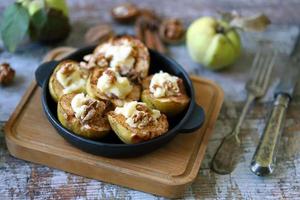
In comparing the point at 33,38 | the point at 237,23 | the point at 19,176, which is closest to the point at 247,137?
the point at 237,23

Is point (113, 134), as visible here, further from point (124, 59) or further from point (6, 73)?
point (6, 73)

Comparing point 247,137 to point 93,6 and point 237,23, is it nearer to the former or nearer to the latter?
point 237,23

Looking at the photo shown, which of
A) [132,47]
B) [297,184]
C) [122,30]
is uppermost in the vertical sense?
[132,47]

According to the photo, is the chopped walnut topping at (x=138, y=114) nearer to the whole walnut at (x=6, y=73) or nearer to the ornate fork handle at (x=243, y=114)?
the ornate fork handle at (x=243, y=114)

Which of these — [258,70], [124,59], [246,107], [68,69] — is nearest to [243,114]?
[246,107]

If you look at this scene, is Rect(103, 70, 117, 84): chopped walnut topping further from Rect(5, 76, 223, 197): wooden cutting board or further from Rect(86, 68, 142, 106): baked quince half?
→ Rect(5, 76, 223, 197): wooden cutting board

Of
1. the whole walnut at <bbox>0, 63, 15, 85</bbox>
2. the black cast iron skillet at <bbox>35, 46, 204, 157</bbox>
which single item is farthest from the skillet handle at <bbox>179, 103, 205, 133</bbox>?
the whole walnut at <bbox>0, 63, 15, 85</bbox>
